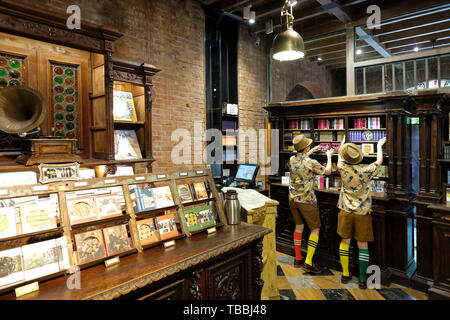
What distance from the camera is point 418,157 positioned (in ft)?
13.0

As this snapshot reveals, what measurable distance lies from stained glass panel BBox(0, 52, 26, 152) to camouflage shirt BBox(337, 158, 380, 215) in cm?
362

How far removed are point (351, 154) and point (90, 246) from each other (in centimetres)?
301

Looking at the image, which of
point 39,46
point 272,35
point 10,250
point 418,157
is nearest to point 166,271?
point 10,250

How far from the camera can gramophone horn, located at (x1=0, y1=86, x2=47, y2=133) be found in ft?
8.33

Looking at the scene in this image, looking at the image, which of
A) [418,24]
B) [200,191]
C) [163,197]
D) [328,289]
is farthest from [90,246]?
[418,24]

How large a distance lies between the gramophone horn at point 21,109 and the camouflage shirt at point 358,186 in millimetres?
3372

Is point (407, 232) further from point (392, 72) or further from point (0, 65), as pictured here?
point (0, 65)

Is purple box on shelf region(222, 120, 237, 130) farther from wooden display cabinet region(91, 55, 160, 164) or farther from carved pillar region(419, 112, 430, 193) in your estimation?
carved pillar region(419, 112, 430, 193)

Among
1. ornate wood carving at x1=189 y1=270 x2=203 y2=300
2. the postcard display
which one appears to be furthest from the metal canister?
ornate wood carving at x1=189 y1=270 x2=203 y2=300

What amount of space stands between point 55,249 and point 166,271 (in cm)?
64

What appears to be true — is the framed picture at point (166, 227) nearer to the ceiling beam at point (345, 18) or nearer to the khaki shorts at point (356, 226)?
the khaki shorts at point (356, 226)

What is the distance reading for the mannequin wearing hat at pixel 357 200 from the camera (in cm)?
347

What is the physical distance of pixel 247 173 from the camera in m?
5.20

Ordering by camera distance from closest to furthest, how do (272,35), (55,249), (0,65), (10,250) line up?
(10,250), (55,249), (0,65), (272,35)
